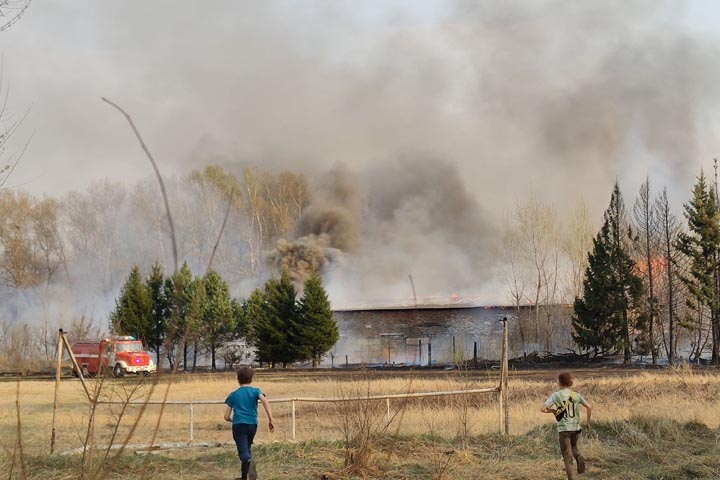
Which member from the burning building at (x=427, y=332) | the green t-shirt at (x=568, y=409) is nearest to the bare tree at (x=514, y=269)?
the burning building at (x=427, y=332)

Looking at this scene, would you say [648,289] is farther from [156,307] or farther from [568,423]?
[568,423]

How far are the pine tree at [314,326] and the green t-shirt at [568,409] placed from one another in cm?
4025

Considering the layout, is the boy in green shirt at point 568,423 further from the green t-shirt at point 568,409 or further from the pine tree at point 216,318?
the pine tree at point 216,318

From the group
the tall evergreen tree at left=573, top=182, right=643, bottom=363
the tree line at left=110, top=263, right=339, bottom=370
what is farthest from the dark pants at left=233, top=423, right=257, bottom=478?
the tall evergreen tree at left=573, top=182, right=643, bottom=363

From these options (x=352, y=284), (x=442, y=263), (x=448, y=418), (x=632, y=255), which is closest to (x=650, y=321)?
(x=632, y=255)

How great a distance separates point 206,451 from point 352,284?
183 ft

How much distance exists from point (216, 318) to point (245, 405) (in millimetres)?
46462

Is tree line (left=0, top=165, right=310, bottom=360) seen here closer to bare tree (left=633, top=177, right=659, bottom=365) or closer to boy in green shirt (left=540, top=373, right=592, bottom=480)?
bare tree (left=633, top=177, right=659, bottom=365)

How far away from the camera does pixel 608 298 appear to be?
48031mm

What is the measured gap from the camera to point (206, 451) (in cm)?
1280

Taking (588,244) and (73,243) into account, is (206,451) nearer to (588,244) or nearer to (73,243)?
(588,244)

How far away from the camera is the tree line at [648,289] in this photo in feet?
151

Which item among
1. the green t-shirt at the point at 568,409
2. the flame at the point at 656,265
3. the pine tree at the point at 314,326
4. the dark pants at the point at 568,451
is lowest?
the dark pants at the point at 568,451

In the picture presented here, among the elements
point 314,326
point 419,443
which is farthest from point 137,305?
point 419,443
